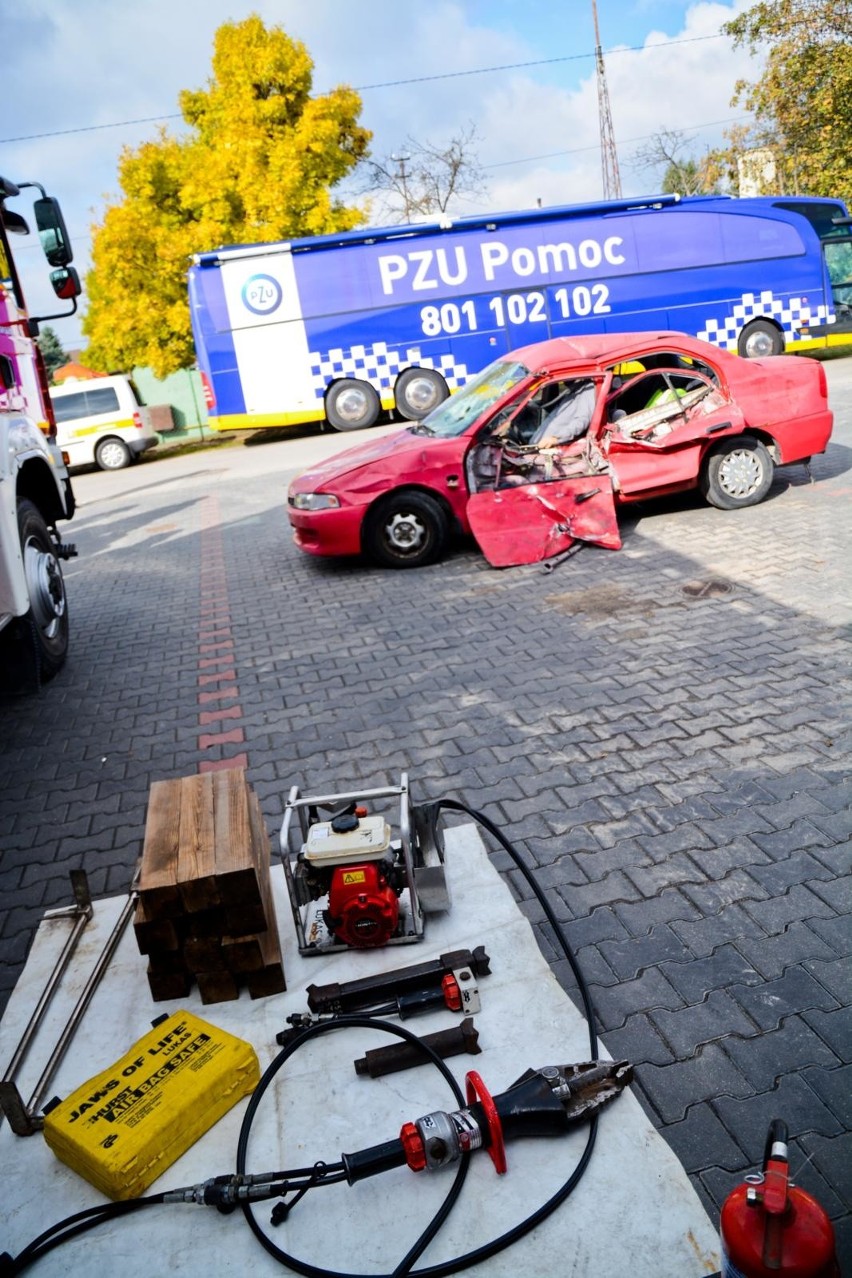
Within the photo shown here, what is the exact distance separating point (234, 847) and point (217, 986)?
0.47m

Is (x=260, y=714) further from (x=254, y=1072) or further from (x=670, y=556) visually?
(x=670, y=556)

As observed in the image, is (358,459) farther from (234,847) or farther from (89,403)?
(89,403)

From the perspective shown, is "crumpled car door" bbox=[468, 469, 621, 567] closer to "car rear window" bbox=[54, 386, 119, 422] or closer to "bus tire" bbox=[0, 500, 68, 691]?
"bus tire" bbox=[0, 500, 68, 691]

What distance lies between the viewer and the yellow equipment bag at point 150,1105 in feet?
7.79

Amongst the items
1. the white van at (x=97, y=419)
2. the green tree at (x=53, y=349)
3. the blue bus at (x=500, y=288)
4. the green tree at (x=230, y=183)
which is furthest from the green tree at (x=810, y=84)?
the green tree at (x=53, y=349)

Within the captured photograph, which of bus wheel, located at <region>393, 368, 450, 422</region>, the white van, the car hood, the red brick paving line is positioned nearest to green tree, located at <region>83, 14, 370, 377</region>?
the white van

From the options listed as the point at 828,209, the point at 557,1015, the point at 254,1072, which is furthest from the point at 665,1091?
the point at 828,209

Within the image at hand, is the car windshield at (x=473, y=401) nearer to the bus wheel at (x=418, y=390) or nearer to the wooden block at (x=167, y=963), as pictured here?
the wooden block at (x=167, y=963)

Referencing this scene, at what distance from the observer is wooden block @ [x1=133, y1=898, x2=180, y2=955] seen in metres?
2.85

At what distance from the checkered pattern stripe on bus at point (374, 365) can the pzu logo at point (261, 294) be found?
1.22 m

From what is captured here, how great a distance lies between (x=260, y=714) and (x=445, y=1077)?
3.46 meters

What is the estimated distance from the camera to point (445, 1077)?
102 inches

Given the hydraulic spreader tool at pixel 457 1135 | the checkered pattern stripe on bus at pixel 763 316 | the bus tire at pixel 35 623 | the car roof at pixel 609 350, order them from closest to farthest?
the hydraulic spreader tool at pixel 457 1135 < the bus tire at pixel 35 623 < the car roof at pixel 609 350 < the checkered pattern stripe on bus at pixel 763 316

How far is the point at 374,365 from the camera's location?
1908 centimetres
